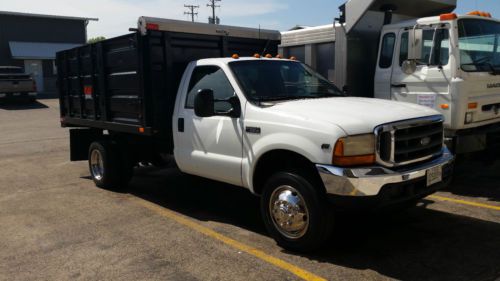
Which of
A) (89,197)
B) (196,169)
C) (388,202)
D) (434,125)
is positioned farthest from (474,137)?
(89,197)

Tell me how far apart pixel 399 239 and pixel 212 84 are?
2.65m

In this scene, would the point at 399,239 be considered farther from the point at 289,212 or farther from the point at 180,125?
the point at 180,125

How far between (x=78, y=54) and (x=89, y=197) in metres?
2.40

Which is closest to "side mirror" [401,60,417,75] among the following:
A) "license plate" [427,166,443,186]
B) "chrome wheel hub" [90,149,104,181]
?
"license plate" [427,166,443,186]

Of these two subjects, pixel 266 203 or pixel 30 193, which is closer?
pixel 266 203

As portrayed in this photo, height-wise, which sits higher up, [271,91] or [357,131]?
[271,91]

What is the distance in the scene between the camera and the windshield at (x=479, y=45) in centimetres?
650

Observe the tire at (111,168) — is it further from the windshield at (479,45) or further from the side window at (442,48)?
the windshield at (479,45)

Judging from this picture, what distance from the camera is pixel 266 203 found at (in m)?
4.62

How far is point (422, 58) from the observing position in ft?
21.9

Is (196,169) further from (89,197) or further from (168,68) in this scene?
(89,197)

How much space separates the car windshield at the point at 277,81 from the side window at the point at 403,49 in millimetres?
1909

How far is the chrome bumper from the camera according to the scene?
155 inches

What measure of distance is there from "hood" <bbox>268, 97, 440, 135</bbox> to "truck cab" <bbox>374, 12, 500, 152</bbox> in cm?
192
